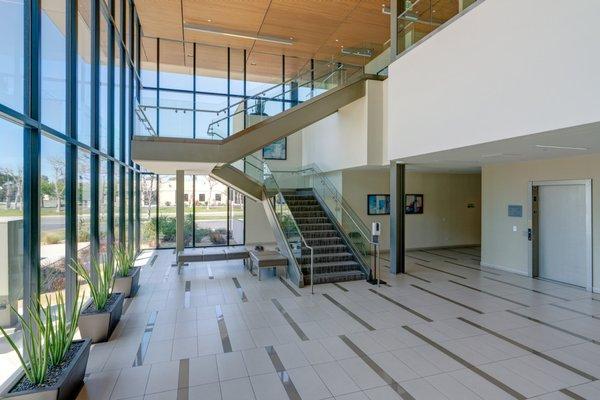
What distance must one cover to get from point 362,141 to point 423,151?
239cm

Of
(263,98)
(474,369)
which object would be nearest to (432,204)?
(263,98)

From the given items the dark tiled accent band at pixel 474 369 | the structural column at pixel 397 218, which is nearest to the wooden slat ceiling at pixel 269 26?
the structural column at pixel 397 218

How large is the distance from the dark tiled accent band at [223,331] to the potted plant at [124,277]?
6.44ft

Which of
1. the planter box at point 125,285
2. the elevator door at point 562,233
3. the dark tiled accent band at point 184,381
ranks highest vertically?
the elevator door at point 562,233

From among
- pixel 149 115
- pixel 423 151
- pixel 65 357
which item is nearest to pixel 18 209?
pixel 65 357

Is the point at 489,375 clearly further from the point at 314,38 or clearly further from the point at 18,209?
the point at 314,38

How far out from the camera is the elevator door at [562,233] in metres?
7.41

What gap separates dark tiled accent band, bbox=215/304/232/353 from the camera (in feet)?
14.9

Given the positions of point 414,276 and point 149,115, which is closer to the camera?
point 149,115

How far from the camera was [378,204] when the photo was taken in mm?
12031

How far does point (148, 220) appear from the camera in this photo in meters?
13.0

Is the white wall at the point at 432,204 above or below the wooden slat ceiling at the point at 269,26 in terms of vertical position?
below

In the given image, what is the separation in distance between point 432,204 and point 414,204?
2.70 feet

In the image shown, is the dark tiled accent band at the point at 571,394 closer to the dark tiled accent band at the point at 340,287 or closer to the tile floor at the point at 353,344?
the tile floor at the point at 353,344
